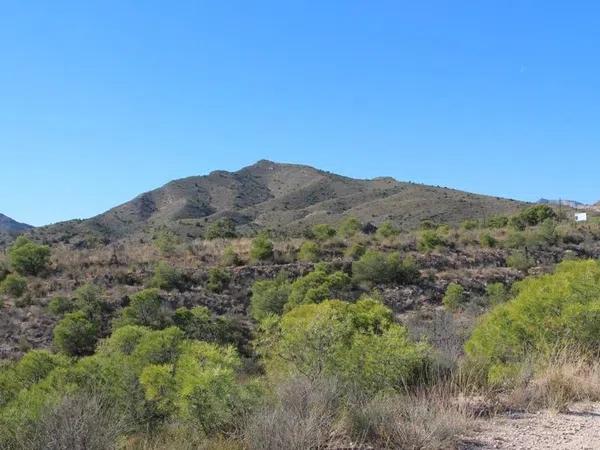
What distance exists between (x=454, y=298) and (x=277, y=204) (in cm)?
7378

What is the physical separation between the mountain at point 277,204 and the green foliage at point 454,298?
1439 inches

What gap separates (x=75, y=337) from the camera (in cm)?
2547

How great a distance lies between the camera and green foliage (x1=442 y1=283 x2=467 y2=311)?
112 feet

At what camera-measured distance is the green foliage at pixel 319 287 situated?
97.6 feet

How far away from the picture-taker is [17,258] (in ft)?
113

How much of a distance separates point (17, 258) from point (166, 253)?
9.34m

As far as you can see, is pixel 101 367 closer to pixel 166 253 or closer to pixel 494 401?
pixel 494 401

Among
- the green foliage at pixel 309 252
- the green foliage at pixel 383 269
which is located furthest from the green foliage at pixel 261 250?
the green foliage at pixel 383 269

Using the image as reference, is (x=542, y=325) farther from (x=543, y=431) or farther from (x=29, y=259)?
(x=29, y=259)

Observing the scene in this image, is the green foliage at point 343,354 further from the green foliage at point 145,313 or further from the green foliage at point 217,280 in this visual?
the green foliage at point 217,280

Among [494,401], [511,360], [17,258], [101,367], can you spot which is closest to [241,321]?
[17,258]

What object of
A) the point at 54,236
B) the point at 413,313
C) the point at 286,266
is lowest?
the point at 413,313

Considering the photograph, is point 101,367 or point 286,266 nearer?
point 101,367

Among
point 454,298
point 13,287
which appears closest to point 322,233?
point 454,298
